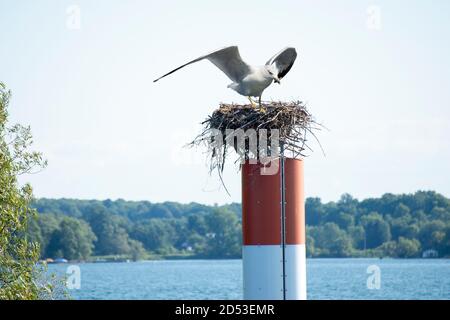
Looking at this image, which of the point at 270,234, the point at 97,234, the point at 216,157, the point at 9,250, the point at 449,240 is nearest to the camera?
the point at 270,234

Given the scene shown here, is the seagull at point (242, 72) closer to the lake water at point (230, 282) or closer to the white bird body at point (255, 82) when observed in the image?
the white bird body at point (255, 82)

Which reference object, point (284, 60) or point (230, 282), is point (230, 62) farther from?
point (230, 282)

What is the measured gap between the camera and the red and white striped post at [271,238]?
1316cm

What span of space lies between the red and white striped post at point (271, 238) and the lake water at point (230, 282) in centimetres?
6438

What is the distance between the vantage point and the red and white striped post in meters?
13.2

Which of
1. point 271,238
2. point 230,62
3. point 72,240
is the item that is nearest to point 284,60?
point 230,62

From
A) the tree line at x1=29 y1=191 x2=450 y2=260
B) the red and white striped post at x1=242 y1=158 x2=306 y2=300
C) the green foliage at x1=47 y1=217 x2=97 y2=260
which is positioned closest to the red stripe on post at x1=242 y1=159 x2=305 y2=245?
the red and white striped post at x1=242 y1=158 x2=306 y2=300

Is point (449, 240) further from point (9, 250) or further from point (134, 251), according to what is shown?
point (9, 250)

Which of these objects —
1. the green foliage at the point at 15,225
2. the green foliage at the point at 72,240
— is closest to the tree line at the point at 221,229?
the green foliage at the point at 72,240

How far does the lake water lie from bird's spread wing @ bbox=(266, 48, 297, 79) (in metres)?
62.2

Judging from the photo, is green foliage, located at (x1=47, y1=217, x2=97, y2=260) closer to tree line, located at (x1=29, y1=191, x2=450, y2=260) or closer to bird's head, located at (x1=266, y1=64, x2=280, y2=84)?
tree line, located at (x1=29, y1=191, x2=450, y2=260)
